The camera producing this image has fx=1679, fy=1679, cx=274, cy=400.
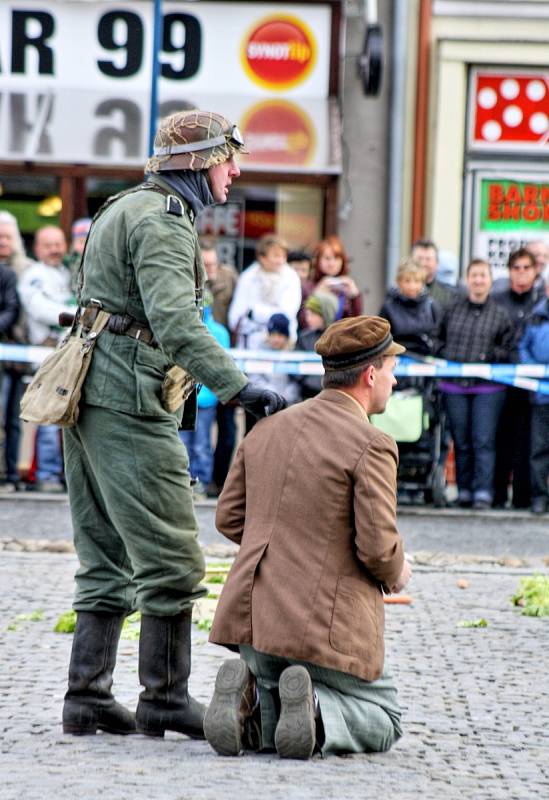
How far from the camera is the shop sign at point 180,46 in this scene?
1630cm

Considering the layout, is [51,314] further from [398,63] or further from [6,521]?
[398,63]

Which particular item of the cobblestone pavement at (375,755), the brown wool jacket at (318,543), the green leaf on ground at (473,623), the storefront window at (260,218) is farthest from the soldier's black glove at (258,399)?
the storefront window at (260,218)

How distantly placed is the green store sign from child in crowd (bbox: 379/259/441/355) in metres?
3.86

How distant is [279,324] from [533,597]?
4411 mm

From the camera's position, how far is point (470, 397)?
12555mm

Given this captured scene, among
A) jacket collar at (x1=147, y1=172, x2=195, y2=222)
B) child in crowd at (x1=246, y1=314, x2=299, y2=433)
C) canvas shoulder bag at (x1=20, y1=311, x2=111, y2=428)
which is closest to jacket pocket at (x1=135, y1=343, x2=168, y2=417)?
canvas shoulder bag at (x1=20, y1=311, x2=111, y2=428)

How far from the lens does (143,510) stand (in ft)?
17.6

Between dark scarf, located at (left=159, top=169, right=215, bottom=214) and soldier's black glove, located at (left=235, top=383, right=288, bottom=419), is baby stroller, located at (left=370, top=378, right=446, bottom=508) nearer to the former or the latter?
dark scarf, located at (left=159, top=169, right=215, bottom=214)

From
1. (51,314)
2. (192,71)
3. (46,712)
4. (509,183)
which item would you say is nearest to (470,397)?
(51,314)

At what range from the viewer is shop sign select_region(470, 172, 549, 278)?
1627 centimetres

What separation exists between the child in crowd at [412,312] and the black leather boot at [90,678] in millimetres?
7130

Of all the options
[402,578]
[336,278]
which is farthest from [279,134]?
[402,578]

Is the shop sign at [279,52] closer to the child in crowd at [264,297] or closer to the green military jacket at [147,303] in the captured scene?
the child in crowd at [264,297]

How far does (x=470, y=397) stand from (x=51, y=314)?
317cm
